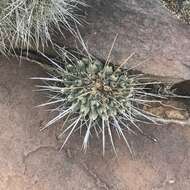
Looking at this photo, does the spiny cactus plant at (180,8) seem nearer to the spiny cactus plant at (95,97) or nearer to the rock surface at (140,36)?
the rock surface at (140,36)

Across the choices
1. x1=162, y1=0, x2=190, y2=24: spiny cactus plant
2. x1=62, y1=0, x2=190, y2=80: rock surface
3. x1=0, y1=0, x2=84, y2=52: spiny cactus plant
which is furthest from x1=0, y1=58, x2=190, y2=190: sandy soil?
x1=162, y1=0, x2=190, y2=24: spiny cactus plant

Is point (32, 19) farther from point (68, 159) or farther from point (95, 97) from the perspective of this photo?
point (68, 159)

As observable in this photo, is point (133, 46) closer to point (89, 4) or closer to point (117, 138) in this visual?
point (89, 4)

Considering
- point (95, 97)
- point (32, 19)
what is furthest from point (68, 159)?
point (32, 19)

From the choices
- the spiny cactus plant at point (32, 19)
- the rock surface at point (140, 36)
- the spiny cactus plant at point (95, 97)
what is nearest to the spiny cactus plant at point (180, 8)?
the rock surface at point (140, 36)

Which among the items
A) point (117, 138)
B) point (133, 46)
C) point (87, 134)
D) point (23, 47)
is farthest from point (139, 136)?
point (23, 47)
